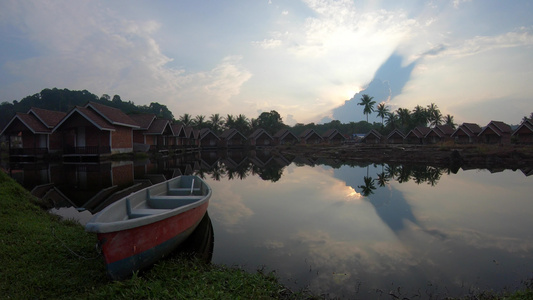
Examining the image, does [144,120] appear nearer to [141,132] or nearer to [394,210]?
[141,132]

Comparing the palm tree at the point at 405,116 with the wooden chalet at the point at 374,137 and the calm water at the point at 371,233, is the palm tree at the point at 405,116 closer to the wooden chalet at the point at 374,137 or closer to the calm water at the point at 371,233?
the wooden chalet at the point at 374,137

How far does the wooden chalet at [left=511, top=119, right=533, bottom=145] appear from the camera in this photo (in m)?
36.4

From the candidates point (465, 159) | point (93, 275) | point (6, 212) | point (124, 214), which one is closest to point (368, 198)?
point (124, 214)

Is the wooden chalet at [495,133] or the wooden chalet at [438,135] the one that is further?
the wooden chalet at [438,135]

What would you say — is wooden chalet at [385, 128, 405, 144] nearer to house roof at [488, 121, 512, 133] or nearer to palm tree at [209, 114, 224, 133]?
house roof at [488, 121, 512, 133]

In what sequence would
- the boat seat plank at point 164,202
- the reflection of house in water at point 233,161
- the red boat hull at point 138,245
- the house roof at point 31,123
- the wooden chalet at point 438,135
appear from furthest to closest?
the wooden chalet at point 438,135 → the house roof at point 31,123 → the reflection of house in water at point 233,161 → the boat seat plank at point 164,202 → the red boat hull at point 138,245

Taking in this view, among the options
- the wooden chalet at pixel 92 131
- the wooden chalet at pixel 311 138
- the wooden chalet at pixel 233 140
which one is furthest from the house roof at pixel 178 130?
the wooden chalet at pixel 311 138

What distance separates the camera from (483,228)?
690 cm

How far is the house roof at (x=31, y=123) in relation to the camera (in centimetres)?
2369

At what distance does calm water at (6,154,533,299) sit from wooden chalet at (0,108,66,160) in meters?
15.9

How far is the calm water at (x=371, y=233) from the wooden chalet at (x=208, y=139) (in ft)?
149

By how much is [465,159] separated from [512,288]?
2544cm

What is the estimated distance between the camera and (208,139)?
58.6 m

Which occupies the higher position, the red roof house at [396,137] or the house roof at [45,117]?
the house roof at [45,117]
